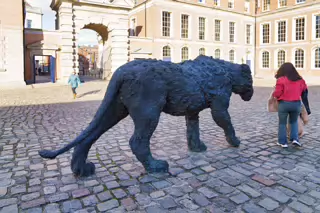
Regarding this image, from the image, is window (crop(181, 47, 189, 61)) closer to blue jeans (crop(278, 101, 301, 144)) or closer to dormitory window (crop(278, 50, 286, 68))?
dormitory window (crop(278, 50, 286, 68))

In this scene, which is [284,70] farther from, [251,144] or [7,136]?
[7,136]

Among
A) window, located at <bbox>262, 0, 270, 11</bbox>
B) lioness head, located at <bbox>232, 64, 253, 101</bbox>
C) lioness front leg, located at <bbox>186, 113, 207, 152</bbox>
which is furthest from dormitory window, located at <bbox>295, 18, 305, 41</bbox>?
lioness front leg, located at <bbox>186, 113, 207, 152</bbox>

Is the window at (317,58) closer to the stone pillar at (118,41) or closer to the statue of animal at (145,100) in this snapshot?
the stone pillar at (118,41)

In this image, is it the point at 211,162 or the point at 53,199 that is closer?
the point at 53,199

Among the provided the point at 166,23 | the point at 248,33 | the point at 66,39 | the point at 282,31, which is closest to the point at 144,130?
the point at 66,39

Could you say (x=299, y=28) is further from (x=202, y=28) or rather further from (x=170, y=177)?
(x=170, y=177)

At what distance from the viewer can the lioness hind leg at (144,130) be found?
134 inches

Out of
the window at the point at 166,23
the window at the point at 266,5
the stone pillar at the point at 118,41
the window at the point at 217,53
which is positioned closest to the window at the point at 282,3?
the window at the point at 266,5

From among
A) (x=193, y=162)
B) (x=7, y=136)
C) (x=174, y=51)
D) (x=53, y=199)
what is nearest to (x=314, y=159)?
(x=193, y=162)

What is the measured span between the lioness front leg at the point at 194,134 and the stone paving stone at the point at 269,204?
70.5 inches

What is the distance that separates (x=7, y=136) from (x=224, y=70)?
15.5ft

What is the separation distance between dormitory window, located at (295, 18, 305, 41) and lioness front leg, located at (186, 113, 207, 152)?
3408cm

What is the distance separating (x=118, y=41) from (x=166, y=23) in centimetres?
689

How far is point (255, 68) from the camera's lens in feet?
126
